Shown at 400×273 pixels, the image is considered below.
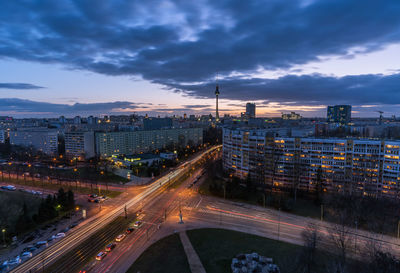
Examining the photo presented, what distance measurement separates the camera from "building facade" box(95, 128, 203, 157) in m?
108

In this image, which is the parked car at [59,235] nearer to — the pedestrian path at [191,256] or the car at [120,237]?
the car at [120,237]

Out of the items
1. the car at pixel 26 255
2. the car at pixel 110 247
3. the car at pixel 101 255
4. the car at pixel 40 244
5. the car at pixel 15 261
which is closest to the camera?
the car at pixel 15 261

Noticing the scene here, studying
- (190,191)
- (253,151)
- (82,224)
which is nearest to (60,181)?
(82,224)

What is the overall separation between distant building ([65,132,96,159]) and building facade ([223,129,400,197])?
74.5 metres

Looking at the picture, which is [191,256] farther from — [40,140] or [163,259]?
[40,140]

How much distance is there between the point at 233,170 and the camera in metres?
77.7

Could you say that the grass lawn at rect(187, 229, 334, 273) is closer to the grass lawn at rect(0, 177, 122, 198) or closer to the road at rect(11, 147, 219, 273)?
the road at rect(11, 147, 219, 273)

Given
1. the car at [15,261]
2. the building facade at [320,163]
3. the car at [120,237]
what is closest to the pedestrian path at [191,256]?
the car at [120,237]

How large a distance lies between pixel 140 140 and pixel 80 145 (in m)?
30.0

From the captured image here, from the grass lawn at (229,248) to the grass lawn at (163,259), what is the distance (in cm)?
285

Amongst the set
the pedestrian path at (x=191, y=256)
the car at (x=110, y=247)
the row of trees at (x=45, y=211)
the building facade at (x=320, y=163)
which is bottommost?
the pedestrian path at (x=191, y=256)

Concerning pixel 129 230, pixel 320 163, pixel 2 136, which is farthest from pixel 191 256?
pixel 2 136

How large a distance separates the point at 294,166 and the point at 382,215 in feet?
75.2

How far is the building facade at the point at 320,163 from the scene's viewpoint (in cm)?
5512
